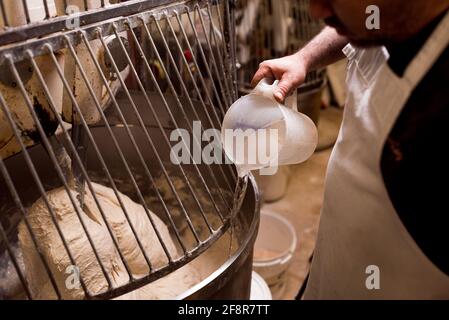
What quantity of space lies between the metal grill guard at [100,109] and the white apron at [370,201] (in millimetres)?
242

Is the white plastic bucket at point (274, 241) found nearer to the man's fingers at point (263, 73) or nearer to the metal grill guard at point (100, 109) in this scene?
the metal grill guard at point (100, 109)

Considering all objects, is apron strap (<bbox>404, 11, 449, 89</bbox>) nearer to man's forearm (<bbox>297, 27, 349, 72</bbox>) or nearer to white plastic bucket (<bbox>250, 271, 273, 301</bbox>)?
man's forearm (<bbox>297, 27, 349, 72</bbox>)

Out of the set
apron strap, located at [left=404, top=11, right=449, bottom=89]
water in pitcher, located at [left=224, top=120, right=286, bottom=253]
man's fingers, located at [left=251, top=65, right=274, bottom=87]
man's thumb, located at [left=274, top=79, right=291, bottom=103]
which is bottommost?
water in pitcher, located at [left=224, top=120, right=286, bottom=253]

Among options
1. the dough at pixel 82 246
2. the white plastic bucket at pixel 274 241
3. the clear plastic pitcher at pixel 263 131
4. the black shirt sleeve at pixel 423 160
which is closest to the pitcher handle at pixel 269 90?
the clear plastic pitcher at pixel 263 131

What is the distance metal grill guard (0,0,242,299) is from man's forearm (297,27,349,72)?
184 millimetres

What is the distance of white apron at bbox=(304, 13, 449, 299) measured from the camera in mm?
703

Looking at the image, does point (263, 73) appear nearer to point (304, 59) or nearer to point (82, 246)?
point (304, 59)

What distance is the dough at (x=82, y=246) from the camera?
37.1 inches

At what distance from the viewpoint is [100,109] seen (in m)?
0.76

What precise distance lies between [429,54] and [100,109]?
54cm

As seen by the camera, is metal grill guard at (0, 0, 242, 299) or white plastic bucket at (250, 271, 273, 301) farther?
white plastic bucket at (250, 271, 273, 301)

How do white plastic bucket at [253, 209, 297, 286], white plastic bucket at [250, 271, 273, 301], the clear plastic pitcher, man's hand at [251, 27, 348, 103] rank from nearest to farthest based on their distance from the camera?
1. the clear plastic pitcher
2. man's hand at [251, 27, 348, 103]
3. white plastic bucket at [250, 271, 273, 301]
4. white plastic bucket at [253, 209, 297, 286]

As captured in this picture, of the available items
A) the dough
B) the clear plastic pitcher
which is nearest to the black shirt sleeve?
the clear plastic pitcher

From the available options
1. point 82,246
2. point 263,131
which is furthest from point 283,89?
point 82,246
